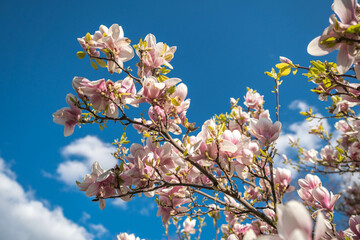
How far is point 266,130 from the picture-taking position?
150 cm

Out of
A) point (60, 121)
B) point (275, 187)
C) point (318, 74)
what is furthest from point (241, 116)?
point (60, 121)

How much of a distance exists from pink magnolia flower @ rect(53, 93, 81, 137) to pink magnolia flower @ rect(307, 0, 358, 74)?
1443mm

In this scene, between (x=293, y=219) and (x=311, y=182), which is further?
(x=311, y=182)

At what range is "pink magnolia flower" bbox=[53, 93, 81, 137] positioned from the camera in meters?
1.65

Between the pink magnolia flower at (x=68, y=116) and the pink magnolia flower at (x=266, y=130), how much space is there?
3.90 ft

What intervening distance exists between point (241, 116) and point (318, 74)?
1.05m

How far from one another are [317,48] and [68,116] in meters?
1.53

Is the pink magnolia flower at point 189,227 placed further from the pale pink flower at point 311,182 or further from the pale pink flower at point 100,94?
the pale pink flower at point 100,94

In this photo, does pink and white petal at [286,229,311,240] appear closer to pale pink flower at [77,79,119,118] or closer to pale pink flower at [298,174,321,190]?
pale pink flower at [77,79,119,118]

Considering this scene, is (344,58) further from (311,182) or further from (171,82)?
(311,182)

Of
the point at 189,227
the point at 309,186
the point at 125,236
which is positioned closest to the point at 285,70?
the point at 309,186

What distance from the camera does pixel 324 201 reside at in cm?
174

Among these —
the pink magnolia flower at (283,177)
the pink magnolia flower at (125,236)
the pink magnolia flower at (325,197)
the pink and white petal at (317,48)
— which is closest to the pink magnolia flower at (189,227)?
the pink magnolia flower at (125,236)

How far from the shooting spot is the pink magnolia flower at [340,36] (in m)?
1.01
